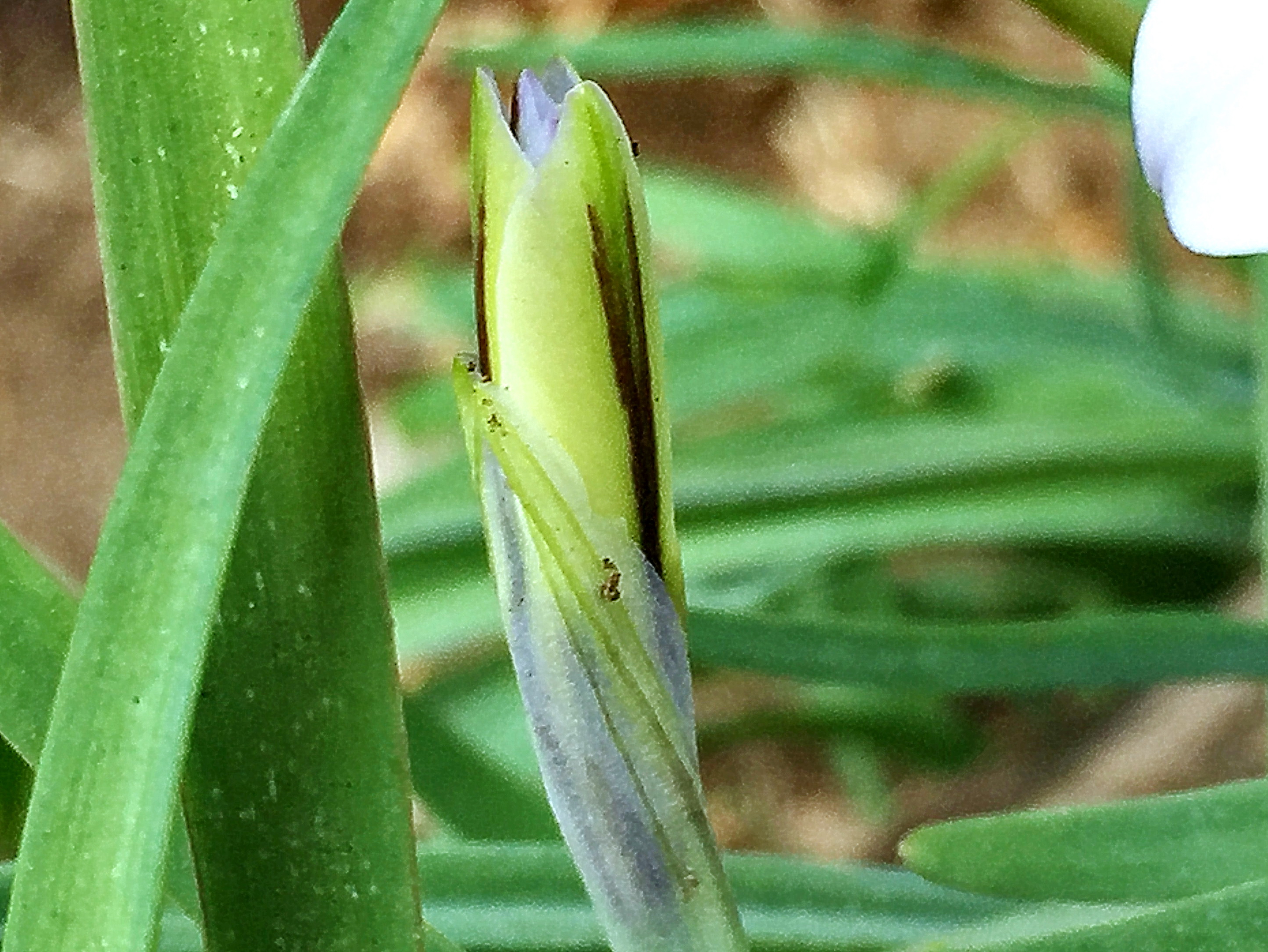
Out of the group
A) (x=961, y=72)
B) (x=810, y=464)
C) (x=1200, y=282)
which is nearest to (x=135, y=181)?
(x=961, y=72)

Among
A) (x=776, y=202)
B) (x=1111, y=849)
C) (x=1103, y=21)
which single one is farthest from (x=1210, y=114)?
(x=776, y=202)

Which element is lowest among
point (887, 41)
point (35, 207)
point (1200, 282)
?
point (887, 41)

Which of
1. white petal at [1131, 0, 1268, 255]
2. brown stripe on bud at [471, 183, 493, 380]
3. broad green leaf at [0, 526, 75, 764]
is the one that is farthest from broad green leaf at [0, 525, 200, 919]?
white petal at [1131, 0, 1268, 255]

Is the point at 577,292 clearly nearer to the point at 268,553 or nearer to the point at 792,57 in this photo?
the point at 268,553

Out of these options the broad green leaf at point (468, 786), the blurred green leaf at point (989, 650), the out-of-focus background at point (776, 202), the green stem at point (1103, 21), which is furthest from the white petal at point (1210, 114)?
the out-of-focus background at point (776, 202)

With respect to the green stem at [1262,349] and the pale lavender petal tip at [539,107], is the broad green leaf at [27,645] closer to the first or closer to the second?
the pale lavender petal tip at [539,107]

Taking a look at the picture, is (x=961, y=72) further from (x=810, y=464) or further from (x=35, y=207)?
(x=35, y=207)

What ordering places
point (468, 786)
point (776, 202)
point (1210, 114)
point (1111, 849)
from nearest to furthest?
1. point (1210, 114)
2. point (1111, 849)
3. point (468, 786)
4. point (776, 202)

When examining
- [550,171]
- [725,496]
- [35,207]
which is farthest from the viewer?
[35,207]
